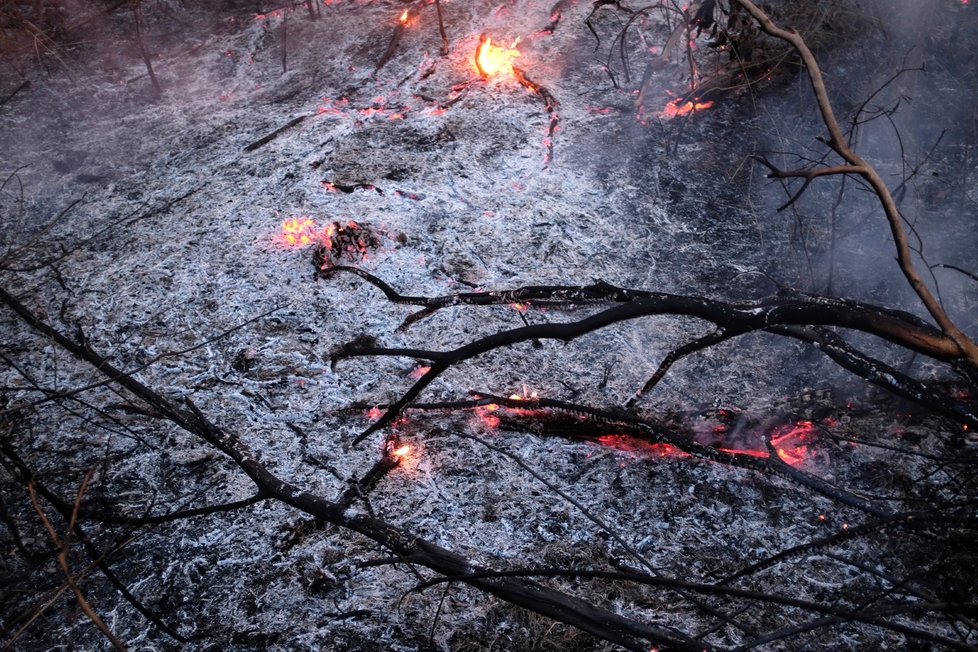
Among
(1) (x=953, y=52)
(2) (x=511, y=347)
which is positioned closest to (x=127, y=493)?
(2) (x=511, y=347)

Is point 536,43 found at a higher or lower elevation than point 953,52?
lower

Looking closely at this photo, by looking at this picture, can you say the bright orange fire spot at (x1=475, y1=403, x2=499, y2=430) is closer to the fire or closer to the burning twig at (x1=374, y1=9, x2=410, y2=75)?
the fire

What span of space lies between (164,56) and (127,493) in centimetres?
536

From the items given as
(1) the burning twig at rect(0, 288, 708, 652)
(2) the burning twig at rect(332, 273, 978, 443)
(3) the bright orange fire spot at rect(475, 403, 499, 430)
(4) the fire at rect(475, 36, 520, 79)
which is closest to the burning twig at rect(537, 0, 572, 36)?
(4) the fire at rect(475, 36, 520, 79)

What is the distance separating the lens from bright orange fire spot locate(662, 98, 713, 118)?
18.5 ft

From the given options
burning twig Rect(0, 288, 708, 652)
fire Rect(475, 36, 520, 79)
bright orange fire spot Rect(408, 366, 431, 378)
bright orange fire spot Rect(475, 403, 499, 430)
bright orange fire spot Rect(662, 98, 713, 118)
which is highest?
fire Rect(475, 36, 520, 79)

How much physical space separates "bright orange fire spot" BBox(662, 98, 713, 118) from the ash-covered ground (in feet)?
0.24

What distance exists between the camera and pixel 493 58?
6211 mm

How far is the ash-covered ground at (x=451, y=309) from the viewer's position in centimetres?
286

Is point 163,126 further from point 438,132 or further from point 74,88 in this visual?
point 438,132

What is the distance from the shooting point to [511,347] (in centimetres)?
398

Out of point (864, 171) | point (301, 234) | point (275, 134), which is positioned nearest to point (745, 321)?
point (864, 171)

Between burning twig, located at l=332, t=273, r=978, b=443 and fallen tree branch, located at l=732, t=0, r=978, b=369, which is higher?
fallen tree branch, located at l=732, t=0, r=978, b=369

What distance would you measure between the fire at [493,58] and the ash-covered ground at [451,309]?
13cm
